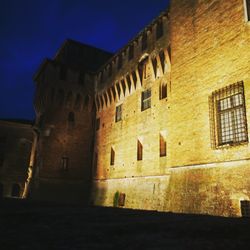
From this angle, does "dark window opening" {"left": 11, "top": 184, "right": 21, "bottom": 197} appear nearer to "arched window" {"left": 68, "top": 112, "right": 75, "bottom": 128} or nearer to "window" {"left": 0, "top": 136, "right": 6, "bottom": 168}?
"window" {"left": 0, "top": 136, "right": 6, "bottom": 168}

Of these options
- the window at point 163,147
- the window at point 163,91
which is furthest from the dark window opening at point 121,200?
the window at point 163,91

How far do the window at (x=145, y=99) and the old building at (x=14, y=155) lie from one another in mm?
19891

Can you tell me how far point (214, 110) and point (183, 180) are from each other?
2929 mm

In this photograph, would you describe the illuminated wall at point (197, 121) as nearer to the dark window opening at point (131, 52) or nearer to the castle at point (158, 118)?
the castle at point (158, 118)

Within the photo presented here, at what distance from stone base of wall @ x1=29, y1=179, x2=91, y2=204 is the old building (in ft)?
32.8

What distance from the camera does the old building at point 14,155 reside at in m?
28.8

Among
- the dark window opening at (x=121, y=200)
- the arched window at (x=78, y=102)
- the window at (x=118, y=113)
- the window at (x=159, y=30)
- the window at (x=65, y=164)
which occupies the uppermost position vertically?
the window at (x=159, y=30)

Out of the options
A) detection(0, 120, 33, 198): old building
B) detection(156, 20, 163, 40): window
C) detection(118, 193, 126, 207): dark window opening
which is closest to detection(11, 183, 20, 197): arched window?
detection(0, 120, 33, 198): old building

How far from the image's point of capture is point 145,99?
15555 millimetres

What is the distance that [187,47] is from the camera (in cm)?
1071

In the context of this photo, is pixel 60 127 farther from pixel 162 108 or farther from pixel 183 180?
pixel 183 180

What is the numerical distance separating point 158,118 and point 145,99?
85.3 inches

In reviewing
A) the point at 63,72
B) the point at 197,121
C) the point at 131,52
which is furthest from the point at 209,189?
the point at 63,72

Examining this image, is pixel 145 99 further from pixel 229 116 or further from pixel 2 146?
pixel 2 146
